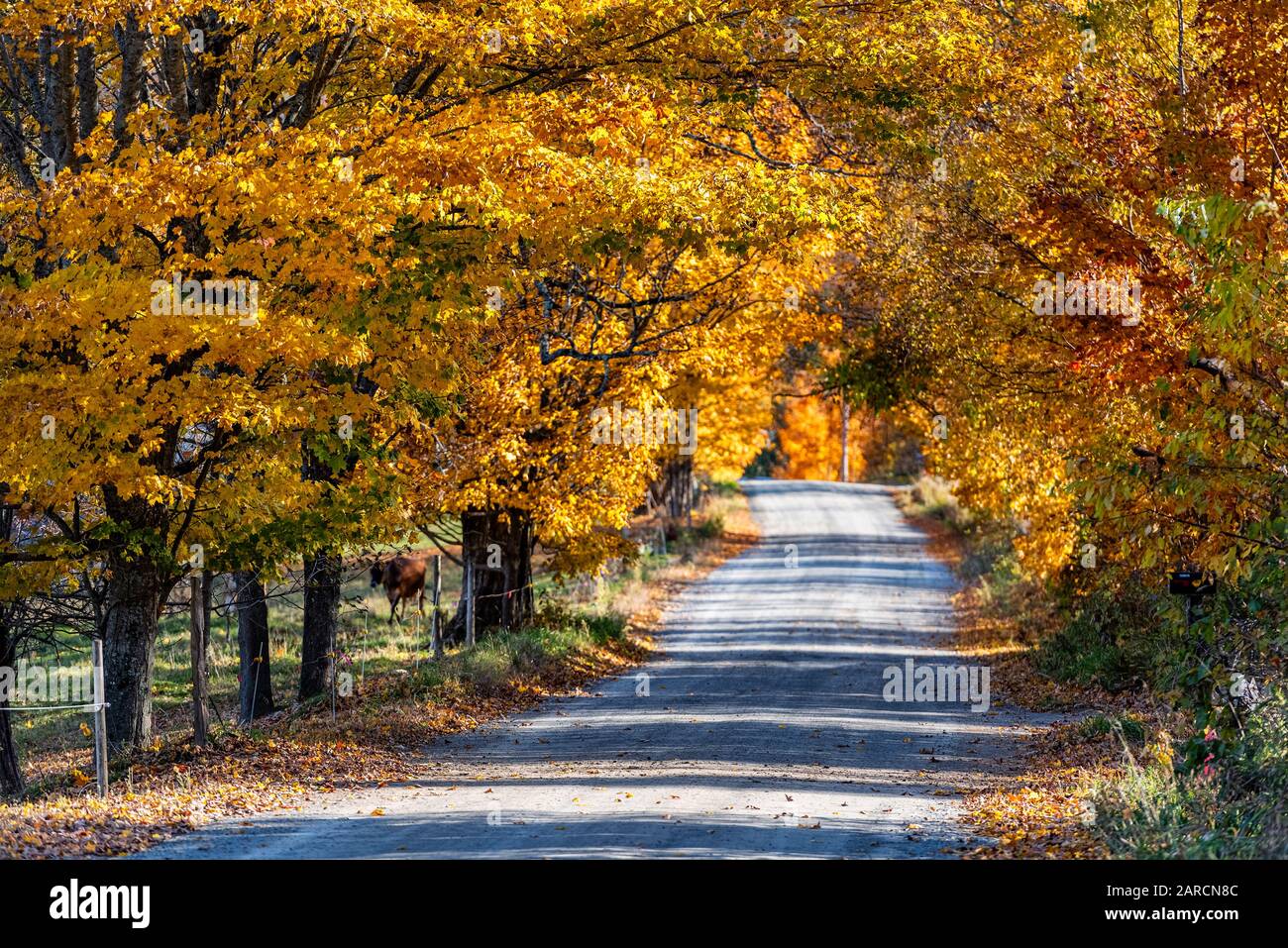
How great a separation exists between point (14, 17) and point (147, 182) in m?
1.96

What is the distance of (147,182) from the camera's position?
1282 centimetres

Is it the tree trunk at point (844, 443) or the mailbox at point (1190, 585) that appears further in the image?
the tree trunk at point (844, 443)

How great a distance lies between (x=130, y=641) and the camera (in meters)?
15.1

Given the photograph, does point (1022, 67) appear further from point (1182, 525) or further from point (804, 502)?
point (804, 502)

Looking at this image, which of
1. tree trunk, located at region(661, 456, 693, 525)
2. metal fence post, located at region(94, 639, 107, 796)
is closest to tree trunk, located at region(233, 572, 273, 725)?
metal fence post, located at region(94, 639, 107, 796)

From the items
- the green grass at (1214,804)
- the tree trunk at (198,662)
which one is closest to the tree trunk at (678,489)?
the tree trunk at (198,662)

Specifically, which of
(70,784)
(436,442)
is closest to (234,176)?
(70,784)

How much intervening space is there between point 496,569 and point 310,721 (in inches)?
313

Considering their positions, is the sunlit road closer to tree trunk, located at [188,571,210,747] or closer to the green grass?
the green grass

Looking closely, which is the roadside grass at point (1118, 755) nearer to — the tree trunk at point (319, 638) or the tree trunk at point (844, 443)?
the tree trunk at point (319, 638)

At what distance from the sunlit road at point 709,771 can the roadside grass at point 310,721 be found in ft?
1.70

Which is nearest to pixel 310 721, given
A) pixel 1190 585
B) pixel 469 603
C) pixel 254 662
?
pixel 254 662

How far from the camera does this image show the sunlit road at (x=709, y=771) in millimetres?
10680

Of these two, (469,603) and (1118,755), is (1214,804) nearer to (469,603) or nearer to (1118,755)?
(1118,755)
